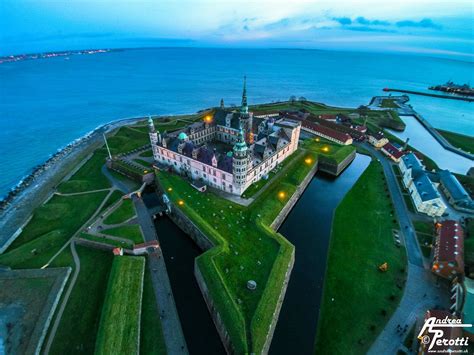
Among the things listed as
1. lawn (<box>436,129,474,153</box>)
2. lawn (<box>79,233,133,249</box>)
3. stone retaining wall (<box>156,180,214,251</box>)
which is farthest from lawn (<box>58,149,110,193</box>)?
lawn (<box>436,129,474,153</box>)

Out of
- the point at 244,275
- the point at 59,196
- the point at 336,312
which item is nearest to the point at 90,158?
the point at 59,196

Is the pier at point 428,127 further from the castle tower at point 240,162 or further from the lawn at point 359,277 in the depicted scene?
the castle tower at point 240,162

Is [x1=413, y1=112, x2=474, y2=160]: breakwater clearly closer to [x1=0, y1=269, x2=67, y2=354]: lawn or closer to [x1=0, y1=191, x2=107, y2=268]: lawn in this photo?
[x1=0, y1=191, x2=107, y2=268]: lawn

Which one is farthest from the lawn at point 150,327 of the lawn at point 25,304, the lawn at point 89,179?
the lawn at point 89,179

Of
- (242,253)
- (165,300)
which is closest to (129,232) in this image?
(165,300)

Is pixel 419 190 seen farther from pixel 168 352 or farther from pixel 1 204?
Answer: pixel 1 204
